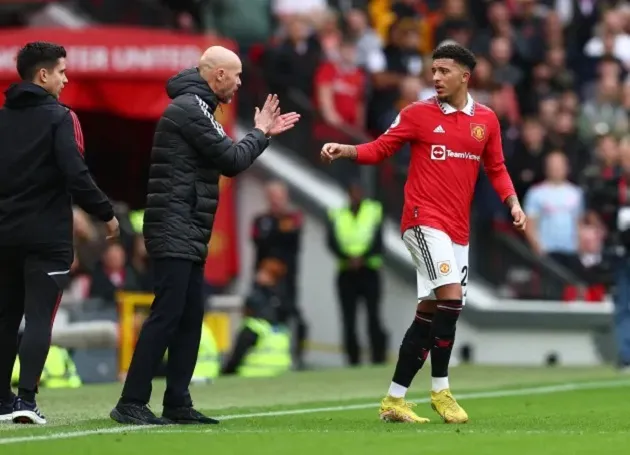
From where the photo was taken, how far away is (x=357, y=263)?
20.9m

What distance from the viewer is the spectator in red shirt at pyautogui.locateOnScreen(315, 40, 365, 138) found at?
22.4m

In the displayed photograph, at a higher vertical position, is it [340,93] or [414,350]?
[340,93]

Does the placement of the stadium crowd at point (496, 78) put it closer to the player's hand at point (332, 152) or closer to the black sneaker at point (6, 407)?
the black sneaker at point (6, 407)

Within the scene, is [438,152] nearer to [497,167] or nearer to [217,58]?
[497,167]

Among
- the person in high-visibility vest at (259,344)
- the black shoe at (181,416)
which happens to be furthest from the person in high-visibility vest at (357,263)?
the black shoe at (181,416)

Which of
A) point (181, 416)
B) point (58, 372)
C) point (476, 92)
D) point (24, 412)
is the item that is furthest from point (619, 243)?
point (24, 412)

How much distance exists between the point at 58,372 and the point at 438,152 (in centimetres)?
658

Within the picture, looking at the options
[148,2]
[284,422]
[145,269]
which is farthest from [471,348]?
[284,422]

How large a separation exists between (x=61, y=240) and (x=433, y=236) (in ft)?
7.31

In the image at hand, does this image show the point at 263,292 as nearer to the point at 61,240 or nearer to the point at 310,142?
the point at 310,142

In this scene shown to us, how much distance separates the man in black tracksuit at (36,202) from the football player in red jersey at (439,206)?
5.56ft

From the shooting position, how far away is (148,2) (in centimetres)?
2230

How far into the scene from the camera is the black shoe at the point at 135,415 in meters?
10.6

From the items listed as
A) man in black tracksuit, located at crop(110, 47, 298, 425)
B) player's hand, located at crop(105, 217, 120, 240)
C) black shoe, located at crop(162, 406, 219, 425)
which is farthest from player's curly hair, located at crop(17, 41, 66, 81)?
black shoe, located at crop(162, 406, 219, 425)
